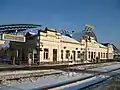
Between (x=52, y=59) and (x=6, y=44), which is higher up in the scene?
(x=6, y=44)

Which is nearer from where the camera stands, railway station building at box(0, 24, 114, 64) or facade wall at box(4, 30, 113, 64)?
railway station building at box(0, 24, 114, 64)

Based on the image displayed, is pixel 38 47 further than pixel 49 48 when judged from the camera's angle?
No

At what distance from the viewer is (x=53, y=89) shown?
1247 centimetres

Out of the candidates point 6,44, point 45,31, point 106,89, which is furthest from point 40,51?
point 106,89

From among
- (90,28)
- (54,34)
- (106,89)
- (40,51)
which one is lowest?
(106,89)

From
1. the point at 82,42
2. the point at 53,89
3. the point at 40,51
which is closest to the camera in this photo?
the point at 53,89

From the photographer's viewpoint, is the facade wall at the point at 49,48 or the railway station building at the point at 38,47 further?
the facade wall at the point at 49,48

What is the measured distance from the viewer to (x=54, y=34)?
46031 millimetres

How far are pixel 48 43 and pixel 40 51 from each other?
132 inches

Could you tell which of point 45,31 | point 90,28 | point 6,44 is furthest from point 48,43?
point 90,28

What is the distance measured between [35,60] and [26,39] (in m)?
4.69

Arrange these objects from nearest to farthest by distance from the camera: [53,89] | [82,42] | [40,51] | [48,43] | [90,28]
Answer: [53,89] < [40,51] < [48,43] < [82,42] < [90,28]

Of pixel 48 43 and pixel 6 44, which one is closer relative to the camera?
pixel 48 43

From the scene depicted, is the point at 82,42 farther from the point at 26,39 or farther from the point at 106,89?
the point at 106,89
